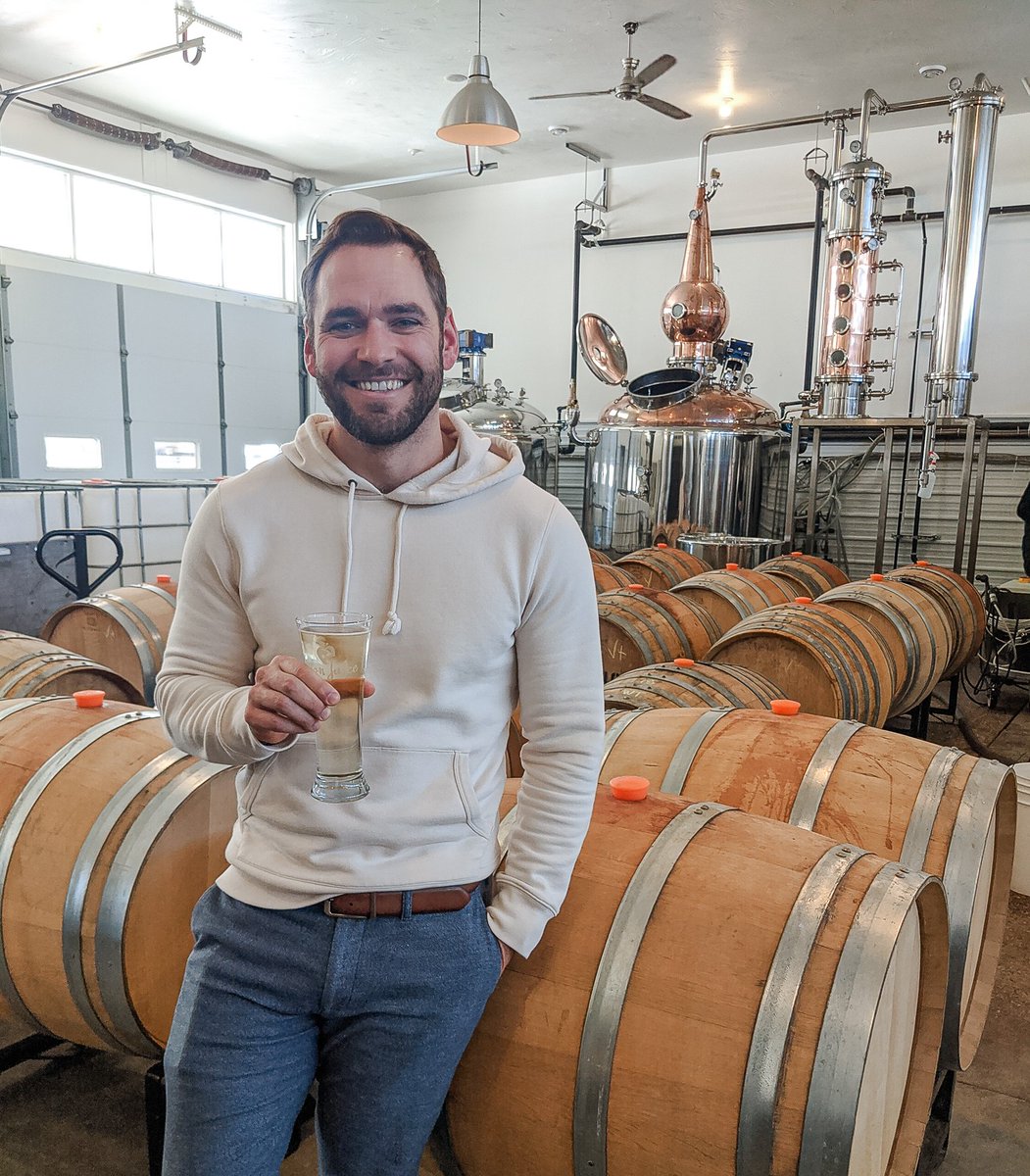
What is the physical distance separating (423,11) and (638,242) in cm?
428

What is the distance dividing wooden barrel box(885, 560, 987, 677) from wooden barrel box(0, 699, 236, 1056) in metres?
4.13

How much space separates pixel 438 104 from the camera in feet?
27.5

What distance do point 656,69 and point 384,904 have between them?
6069 mm

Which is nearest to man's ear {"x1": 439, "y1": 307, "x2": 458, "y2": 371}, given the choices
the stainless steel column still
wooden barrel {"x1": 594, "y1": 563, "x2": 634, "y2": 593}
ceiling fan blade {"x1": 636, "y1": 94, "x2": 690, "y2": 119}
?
wooden barrel {"x1": 594, "y1": 563, "x2": 634, "y2": 593}

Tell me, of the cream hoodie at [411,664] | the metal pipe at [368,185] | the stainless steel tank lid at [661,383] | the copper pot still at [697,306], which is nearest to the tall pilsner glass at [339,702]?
the cream hoodie at [411,664]

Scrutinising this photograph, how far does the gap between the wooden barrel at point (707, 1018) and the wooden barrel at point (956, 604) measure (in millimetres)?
3817

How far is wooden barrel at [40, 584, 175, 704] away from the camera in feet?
11.9

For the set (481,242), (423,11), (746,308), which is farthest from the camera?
(481,242)

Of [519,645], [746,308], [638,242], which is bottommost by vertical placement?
[519,645]

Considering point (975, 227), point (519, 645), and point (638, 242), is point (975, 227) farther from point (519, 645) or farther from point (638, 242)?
point (519, 645)

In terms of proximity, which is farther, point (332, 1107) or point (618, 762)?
point (618, 762)

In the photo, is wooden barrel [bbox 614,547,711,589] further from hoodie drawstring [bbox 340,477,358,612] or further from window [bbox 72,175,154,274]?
window [bbox 72,175,154,274]

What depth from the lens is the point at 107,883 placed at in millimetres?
1597

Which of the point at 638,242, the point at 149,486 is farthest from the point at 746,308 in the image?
the point at 149,486
